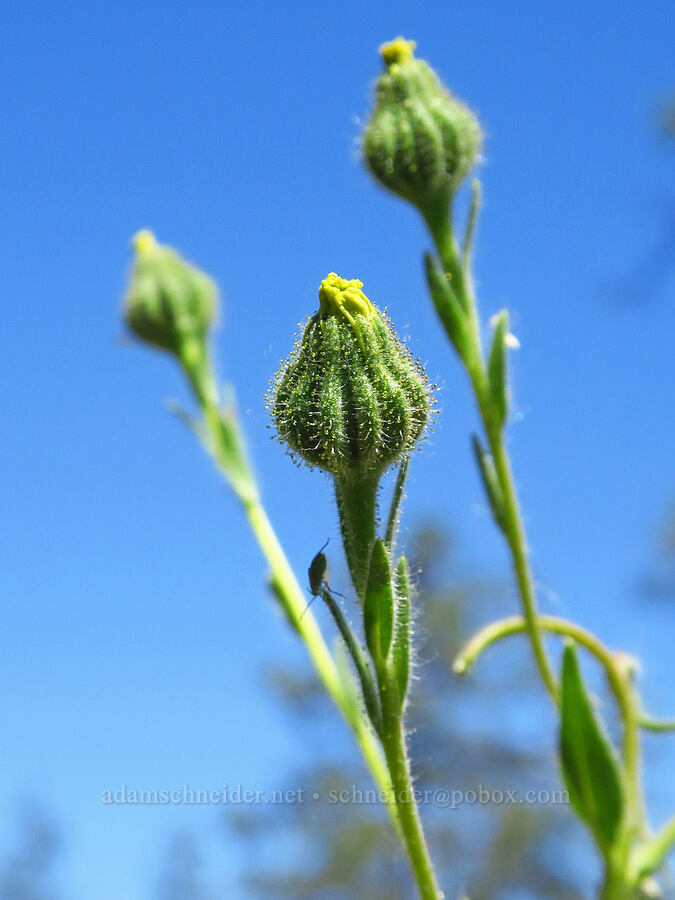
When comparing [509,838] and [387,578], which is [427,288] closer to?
[387,578]

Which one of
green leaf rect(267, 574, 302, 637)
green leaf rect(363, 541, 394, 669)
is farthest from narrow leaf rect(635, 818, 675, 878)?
green leaf rect(363, 541, 394, 669)

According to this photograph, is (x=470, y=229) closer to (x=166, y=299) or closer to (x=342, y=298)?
(x=166, y=299)

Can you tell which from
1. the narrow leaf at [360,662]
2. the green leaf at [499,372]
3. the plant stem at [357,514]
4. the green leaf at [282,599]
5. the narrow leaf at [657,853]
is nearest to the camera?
the narrow leaf at [657,853]

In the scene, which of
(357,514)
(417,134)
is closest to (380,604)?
(357,514)

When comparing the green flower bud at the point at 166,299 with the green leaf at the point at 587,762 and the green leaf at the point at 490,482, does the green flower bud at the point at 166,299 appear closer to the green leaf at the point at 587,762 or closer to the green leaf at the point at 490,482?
the green leaf at the point at 490,482

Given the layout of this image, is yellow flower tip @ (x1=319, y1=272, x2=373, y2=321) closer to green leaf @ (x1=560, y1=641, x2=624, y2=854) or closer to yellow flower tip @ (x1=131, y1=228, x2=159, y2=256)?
yellow flower tip @ (x1=131, y1=228, x2=159, y2=256)

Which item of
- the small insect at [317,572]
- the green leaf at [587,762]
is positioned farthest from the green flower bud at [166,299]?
the green leaf at [587,762]
